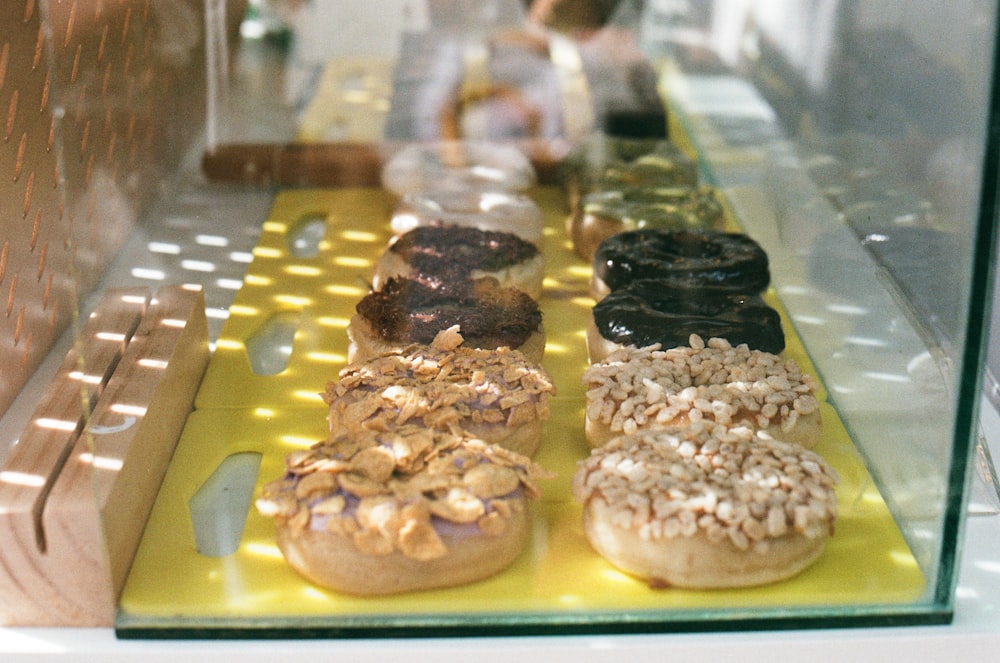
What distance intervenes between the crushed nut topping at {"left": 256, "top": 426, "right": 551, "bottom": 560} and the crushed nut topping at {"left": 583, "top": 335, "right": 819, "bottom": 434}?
0.26 meters

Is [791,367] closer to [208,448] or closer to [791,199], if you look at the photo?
[791,199]

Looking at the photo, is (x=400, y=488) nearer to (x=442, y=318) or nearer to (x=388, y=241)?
(x=442, y=318)

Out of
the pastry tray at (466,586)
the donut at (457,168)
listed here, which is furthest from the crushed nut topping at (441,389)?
the donut at (457,168)

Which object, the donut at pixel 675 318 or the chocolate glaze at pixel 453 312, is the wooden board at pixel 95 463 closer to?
the chocolate glaze at pixel 453 312

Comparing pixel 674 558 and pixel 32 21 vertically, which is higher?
pixel 32 21

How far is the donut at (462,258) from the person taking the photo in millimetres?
2291

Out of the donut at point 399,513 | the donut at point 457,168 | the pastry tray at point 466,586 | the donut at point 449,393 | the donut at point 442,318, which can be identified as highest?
the donut at point 457,168

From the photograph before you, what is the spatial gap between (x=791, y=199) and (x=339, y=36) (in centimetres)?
116

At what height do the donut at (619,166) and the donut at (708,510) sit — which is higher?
the donut at (619,166)

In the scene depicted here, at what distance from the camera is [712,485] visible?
5.08ft

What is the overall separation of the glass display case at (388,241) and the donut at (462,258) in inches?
3.1

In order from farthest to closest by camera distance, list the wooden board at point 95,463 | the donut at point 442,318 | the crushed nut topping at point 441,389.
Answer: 1. the donut at point 442,318
2. the crushed nut topping at point 441,389
3. the wooden board at point 95,463

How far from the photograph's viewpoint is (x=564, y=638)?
1440 mm

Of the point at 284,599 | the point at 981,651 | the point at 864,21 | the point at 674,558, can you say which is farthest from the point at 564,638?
the point at 864,21
